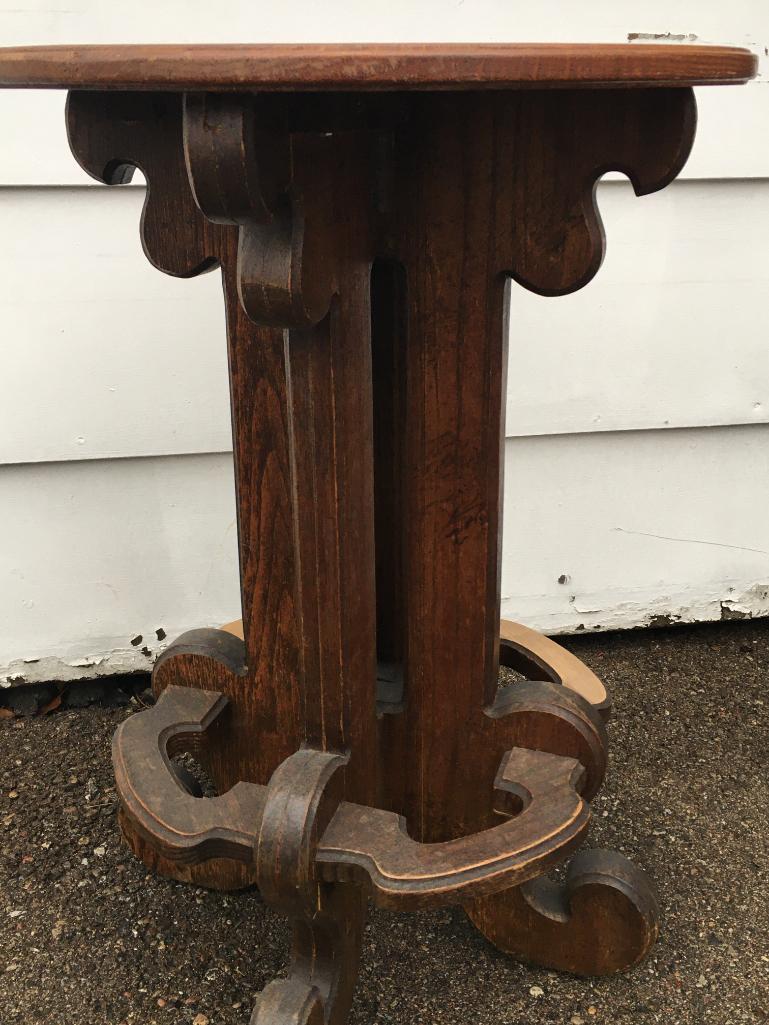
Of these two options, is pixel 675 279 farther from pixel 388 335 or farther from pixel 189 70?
pixel 189 70

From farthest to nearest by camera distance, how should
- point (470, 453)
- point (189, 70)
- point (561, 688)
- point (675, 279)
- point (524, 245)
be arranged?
point (675, 279), point (561, 688), point (470, 453), point (524, 245), point (189, 70)

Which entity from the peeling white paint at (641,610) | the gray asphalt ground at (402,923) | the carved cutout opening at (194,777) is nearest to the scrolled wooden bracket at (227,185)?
the carved cutout opening at (194,777)

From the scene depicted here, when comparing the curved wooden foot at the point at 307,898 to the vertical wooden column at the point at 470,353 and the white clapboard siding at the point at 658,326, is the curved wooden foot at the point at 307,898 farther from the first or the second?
the white clapboard siding at the point at 658,326

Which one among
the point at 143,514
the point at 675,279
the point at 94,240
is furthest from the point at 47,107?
the point at 675,279

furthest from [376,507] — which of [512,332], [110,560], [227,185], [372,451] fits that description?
[110,560]

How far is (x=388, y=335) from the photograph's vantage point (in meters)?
1.13

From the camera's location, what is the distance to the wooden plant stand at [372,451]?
0.79 m

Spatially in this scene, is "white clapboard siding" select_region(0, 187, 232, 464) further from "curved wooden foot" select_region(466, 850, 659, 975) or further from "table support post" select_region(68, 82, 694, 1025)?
"curved wooden foot" select_region(466, 850, 659, 975)

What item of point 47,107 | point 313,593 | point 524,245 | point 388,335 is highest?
point 47,107

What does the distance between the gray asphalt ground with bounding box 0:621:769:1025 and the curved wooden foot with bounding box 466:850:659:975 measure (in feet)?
0.13

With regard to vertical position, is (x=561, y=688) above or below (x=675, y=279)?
below

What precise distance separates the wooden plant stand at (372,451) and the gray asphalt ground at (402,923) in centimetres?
9

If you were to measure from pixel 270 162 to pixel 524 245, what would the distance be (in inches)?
11.3

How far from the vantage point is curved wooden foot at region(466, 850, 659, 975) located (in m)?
1.21
